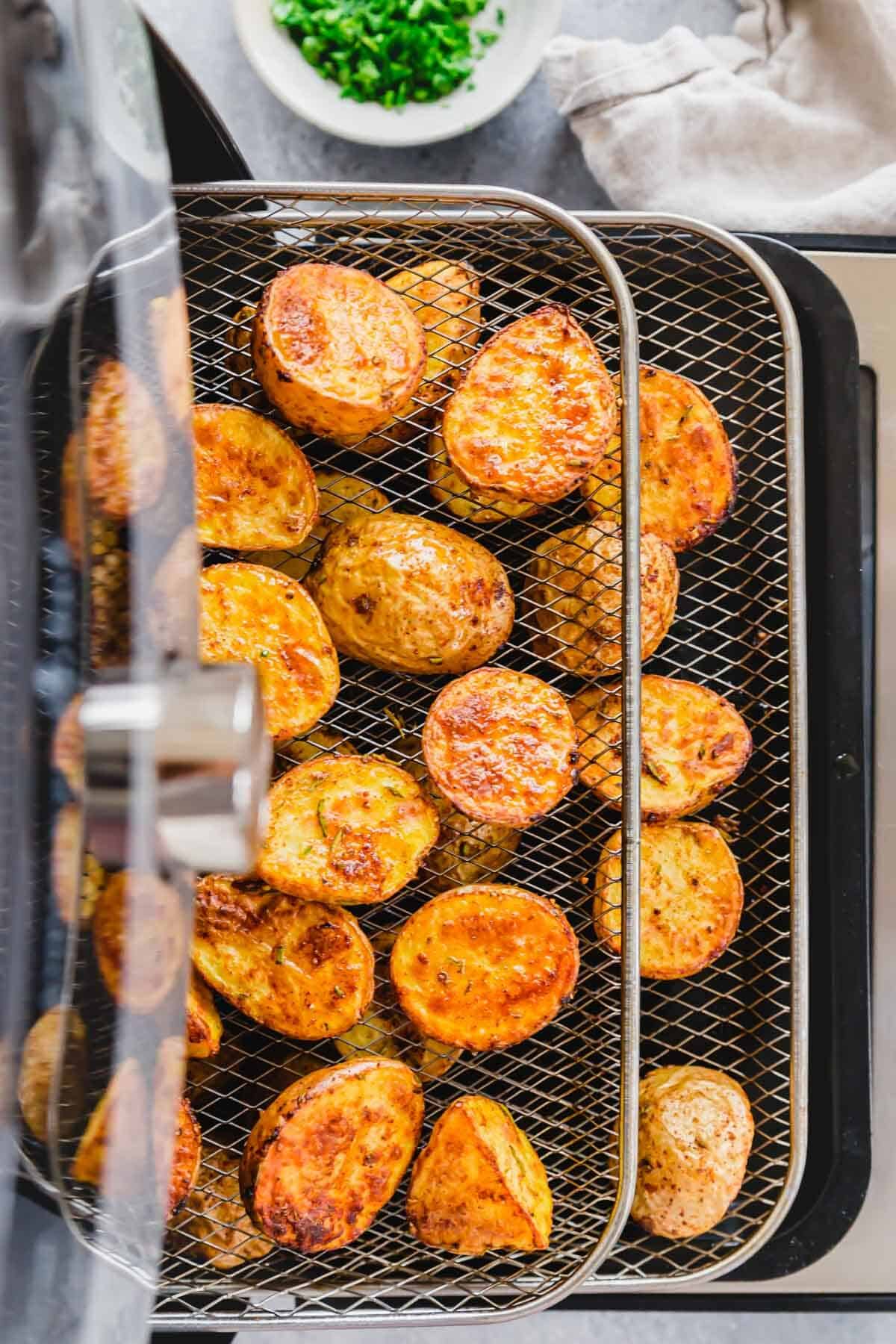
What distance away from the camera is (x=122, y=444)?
22.6 inches

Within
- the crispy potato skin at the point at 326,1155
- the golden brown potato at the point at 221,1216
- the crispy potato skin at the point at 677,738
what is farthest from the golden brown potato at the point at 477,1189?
the crispy potato skin at the point at 677,738

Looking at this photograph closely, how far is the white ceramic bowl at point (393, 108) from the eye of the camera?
51.4 inches

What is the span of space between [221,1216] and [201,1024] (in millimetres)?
209

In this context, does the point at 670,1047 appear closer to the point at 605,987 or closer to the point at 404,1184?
the point at 605,987

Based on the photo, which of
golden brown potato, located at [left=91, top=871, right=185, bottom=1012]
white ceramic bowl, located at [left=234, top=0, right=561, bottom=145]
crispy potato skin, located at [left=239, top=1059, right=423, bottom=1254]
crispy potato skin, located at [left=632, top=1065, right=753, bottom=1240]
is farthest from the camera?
white ceramic bowl, located at [left=234, top=0, right=561, bottom=145]

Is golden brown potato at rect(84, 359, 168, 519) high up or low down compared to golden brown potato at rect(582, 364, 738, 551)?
up

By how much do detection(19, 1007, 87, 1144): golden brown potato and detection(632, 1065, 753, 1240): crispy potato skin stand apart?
2.01 feet

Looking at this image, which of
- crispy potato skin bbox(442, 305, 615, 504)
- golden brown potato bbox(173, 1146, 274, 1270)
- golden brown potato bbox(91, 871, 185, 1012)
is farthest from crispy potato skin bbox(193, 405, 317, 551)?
golden brown potato bbox(173, 1146, 274, 1270)

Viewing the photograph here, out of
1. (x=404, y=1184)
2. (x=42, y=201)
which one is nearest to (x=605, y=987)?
(x=404, y=1184)

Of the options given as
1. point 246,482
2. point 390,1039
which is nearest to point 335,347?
point 246,482

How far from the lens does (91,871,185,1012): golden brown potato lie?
55 centimetres

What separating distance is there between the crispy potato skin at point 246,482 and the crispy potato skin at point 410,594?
50 millimetres

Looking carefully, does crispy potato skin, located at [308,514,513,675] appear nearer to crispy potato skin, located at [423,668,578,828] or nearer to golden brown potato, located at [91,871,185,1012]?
crispy potato skin, located at [423,668,578,828]

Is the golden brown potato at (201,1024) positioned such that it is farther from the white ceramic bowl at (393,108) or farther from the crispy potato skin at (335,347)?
the white ceramic bowl at (393,108)
